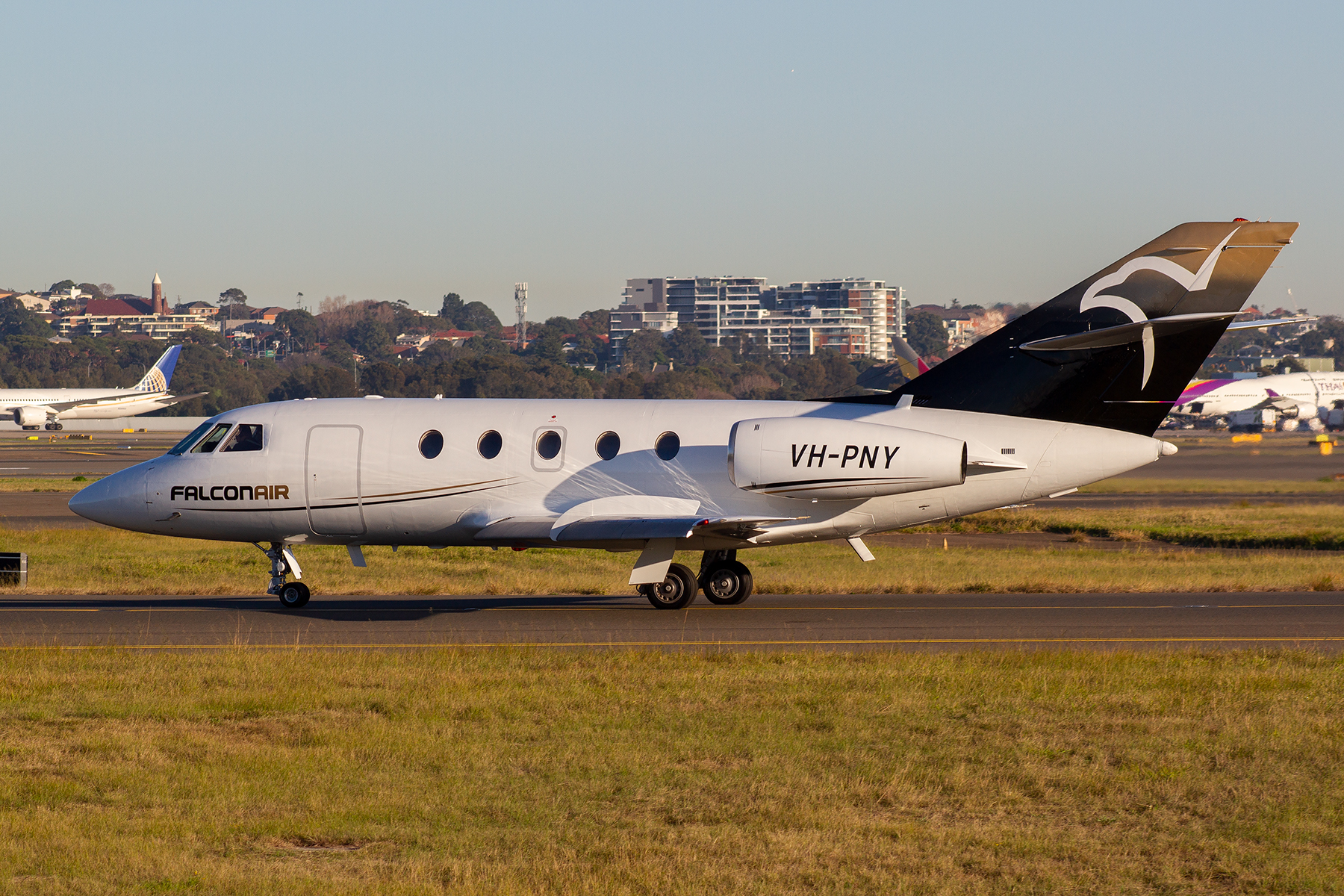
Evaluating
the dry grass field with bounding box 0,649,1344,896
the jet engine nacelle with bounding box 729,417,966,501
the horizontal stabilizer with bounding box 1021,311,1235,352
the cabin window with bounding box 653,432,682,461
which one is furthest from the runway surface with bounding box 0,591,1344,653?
the horizontal stabilizer with bounding box 1021,311,1235,352

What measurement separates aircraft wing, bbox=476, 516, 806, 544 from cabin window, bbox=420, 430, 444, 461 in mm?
1543

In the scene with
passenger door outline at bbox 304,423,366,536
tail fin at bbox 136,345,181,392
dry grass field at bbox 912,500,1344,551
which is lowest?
dry grass field at bbox 912,500,1344,551

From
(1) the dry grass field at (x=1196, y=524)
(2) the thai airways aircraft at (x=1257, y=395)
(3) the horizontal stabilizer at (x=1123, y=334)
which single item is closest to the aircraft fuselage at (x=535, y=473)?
(3) the horizontal stabilizer at (x=1123, y=334)

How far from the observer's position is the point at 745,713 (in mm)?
13484

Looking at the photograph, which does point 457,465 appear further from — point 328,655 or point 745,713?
point 745,713

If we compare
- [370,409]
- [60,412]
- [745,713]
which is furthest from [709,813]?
[60,412]

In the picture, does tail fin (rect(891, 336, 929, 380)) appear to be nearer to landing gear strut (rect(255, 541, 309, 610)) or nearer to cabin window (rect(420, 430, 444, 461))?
cabin window (rect(420, 430, 444, 461))

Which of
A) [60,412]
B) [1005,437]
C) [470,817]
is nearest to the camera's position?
[470,817]

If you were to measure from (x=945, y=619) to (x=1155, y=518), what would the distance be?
2818 centimetres

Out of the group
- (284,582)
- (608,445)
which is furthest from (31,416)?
Result: (608,445)

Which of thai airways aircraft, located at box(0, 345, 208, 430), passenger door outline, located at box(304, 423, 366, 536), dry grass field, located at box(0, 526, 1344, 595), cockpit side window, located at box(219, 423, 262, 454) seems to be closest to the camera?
passenger door outline, located at box(304, 423, 366, 536)

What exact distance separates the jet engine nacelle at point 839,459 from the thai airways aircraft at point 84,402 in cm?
11249

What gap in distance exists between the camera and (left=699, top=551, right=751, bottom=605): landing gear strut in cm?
2359

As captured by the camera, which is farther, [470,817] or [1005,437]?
[1005,437]
